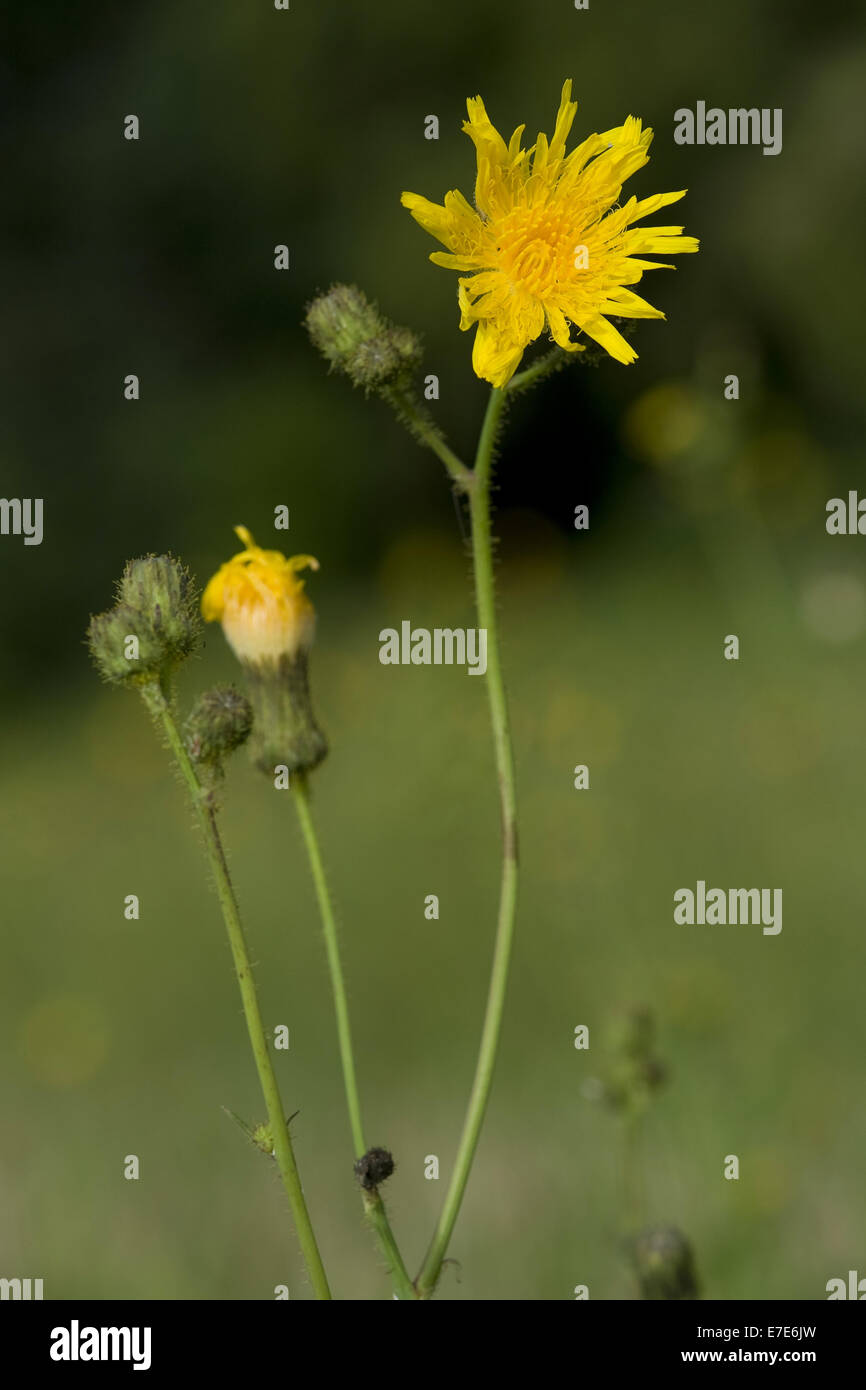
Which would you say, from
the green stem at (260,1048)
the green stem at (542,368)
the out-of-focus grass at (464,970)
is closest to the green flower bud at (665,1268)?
the out-of-focus grass at (464,970)

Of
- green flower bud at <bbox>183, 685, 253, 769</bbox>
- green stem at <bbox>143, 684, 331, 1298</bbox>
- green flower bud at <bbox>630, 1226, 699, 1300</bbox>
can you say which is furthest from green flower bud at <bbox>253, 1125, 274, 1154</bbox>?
green flower bud at <bbox>630, 1226, 699, 1300</bbox>

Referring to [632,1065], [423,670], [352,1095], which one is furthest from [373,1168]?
[423,670]

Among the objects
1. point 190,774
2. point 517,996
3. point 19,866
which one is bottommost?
point 190,774

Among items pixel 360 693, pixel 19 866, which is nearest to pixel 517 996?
pixel 360 693

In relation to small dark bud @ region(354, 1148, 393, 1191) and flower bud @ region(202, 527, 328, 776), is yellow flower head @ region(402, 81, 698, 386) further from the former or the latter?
small dark bud @ region(354, 1148, 393, 1191)

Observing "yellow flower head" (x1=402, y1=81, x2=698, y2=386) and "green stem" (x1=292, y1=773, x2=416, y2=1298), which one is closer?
"green stem" (x1=292, y1=773, x2=416, y2=1298)

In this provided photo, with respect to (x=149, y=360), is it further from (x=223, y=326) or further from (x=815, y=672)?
(x=815, y=672)
